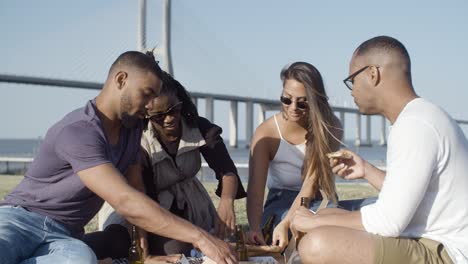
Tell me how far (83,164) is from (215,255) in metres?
0.69

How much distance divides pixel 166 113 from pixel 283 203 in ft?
3.12

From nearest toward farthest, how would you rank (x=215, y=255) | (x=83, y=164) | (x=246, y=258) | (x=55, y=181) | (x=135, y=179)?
(x=215, y=255), (x=83, y=164), (x=55, y=181), (x=246, y=258), (x=135, y=179)

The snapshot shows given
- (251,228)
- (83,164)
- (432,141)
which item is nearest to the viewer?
(432,141)

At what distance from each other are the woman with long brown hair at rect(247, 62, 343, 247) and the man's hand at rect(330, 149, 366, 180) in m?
0.58

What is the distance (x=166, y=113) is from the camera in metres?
3.47

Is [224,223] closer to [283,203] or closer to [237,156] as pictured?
[283,203]

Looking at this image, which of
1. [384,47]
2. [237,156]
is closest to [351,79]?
[384,47]

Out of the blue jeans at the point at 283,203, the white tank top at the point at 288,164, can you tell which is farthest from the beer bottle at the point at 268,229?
the white tank top at the point at 288,164

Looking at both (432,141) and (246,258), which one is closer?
(432,141)

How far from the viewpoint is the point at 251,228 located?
3572mm

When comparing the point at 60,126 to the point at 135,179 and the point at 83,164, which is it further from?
the point at 135,179

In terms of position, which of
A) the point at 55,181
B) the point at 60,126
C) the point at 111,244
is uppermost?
the point at 60,126

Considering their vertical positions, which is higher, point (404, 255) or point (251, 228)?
point (404, 255)

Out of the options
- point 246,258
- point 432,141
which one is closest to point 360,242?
point 432,141
